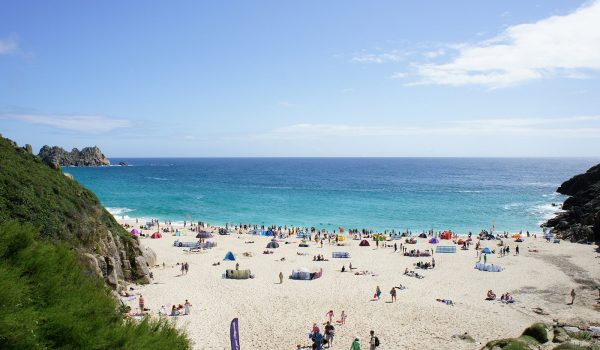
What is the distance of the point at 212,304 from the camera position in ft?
72.1

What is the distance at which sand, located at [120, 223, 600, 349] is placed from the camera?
18281mm

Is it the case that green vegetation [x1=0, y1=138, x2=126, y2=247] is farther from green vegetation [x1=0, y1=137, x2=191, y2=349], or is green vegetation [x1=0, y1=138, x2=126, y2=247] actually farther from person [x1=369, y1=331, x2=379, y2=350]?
person [x1=369, y1=331, x2=379, y2=350]

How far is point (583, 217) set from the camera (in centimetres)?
4944

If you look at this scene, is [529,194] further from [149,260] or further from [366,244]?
[149,260]

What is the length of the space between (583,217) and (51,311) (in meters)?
56.9

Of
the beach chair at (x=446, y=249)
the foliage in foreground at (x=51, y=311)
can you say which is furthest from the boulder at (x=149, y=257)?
the beach chair at (x=446, y=249)

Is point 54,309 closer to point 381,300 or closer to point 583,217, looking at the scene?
point 381,300

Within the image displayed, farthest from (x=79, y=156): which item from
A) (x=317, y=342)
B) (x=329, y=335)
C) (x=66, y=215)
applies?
(x=317, y=342)

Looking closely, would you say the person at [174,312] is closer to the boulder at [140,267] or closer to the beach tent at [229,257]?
the boulder at [140,267]

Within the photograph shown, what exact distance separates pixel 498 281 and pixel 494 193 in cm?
6970

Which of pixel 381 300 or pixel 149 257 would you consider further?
pixel 149 257

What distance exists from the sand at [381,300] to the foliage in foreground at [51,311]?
2.89m

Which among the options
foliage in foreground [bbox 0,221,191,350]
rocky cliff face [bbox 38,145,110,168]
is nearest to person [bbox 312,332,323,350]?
foliage in foreground [bbox 0,221,191,350]

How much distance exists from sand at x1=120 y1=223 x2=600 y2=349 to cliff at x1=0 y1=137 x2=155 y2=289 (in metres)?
2.27
